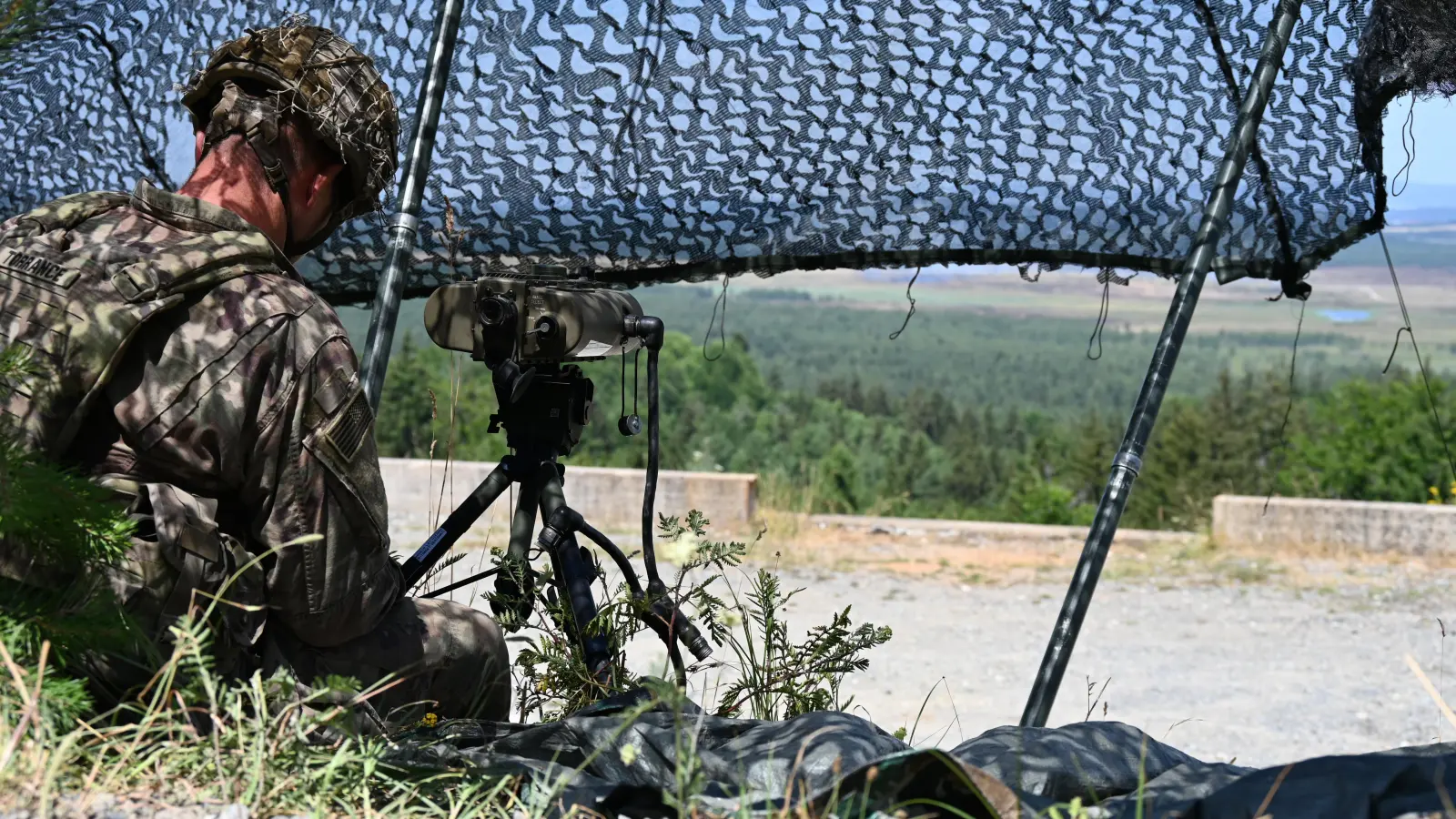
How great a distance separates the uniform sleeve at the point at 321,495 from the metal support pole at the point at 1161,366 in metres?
1.18

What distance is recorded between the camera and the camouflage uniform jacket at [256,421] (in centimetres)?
171

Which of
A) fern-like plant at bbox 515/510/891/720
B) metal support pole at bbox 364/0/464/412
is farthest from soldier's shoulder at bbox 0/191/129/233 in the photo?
fern-like plant at bbox 515/510/891/720

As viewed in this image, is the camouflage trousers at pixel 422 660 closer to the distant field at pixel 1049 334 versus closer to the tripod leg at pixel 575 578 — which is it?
the tripod leg at pixel 575 578

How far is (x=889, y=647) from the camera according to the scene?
6.24m

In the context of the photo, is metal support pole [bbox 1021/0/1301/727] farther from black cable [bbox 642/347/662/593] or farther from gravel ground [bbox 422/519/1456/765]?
gravel ground [bbox 422/519/1456/765]

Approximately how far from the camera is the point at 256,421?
1755mm

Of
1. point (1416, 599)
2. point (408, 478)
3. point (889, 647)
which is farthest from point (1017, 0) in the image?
point (408, 478)

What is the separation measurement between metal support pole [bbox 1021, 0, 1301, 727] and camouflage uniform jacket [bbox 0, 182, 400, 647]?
3.93 feet

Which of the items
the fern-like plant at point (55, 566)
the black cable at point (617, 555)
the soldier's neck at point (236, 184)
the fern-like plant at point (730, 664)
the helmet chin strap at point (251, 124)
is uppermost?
the helmet chin strap at point (251, 124)

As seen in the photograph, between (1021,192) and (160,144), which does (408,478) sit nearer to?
(160,144)

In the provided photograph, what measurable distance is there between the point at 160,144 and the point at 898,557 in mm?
5671

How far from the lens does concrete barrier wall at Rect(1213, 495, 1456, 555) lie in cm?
780

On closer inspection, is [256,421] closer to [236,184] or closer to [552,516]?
[236,184]

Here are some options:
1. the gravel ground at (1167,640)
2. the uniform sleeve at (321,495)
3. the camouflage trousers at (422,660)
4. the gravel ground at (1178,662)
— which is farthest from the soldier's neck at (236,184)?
the gravel ground at (1178,662)
